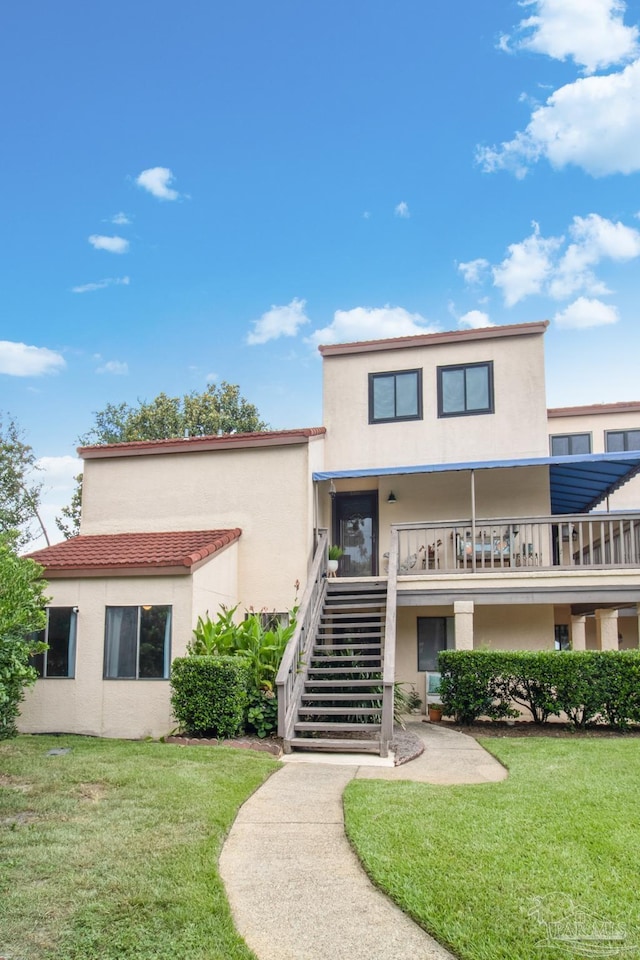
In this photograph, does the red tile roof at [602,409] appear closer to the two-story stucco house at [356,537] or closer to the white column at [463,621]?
the two-story stucco house at [356,537]

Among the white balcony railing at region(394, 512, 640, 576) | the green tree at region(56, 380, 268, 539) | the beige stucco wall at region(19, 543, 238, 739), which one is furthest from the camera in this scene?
the green tree at region(56, 380, 268, 539)

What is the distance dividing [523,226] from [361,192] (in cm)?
415

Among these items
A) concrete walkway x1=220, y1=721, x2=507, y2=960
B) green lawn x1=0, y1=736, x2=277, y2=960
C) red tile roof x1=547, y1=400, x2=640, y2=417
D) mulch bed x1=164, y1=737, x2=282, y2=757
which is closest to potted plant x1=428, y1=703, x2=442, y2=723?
mulch bed x1=164, y1=737, x2=282, y2=757

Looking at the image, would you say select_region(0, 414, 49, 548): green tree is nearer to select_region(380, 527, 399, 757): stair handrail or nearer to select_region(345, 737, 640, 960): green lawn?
select_region(380, 527, 399, 757): stair handrail

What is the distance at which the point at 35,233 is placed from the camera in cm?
2014

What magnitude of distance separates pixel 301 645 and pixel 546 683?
4.04 meters

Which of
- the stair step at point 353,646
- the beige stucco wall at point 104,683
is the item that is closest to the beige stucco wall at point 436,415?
the stair step at point 353,646

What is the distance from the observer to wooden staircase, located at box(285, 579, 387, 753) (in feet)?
36.5

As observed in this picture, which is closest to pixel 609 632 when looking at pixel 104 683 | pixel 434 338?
pixel 434 338

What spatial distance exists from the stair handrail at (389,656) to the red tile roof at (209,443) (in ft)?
9.12

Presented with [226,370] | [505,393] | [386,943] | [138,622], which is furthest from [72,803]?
[226,370]

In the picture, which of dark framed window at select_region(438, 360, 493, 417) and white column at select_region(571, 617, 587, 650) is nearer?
dark framed window at select_region(438, 360, 493, 417)

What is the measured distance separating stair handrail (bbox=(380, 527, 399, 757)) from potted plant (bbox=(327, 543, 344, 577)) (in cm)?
112

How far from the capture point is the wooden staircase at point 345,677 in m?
11.1
